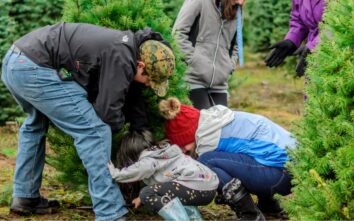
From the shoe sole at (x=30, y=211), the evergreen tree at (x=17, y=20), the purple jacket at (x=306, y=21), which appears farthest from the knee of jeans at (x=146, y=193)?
the evergreen tree at (x=17, y=20)

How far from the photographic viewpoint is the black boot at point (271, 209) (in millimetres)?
5523

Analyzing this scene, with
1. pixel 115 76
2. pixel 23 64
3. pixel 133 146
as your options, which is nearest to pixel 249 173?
pixel 133 146

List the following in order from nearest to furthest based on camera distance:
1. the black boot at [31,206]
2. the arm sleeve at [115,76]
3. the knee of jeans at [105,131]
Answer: the arm sleeve at [115,76]
the knee of jeans at [105,131]
the black boot at [31,206]

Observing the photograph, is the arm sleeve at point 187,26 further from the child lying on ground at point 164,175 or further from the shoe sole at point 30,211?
the shoe sole at point 30,211

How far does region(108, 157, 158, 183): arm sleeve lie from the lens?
4695mm

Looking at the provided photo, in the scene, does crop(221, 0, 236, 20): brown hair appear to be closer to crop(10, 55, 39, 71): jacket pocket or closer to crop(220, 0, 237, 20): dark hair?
crop(220, 0, 237, 20): dark hair

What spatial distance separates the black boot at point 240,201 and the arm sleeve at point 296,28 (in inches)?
78.4

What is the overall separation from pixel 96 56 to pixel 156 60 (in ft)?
1.18

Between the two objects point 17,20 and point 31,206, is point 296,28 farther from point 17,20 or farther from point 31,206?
point 17,20

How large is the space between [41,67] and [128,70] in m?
0.57

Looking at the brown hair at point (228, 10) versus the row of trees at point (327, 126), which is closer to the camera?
the row of trees at point (327, 126)

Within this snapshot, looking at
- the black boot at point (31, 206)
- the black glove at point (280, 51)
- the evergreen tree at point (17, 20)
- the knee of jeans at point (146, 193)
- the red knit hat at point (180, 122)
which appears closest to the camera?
the knee of jeans at point (146, 193)

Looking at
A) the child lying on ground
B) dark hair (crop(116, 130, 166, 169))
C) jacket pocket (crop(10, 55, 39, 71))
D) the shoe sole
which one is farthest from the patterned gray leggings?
jacket pocket (crop(10, 55, 39, 71))

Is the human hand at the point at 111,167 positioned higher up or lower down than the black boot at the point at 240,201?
higher up
